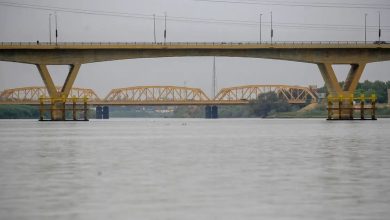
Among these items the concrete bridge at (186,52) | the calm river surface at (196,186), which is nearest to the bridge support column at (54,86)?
the concrete bridge at (186,52)

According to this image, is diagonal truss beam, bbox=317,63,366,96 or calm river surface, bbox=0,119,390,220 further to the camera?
diagonal truss beam, bbox=317,63,366,96

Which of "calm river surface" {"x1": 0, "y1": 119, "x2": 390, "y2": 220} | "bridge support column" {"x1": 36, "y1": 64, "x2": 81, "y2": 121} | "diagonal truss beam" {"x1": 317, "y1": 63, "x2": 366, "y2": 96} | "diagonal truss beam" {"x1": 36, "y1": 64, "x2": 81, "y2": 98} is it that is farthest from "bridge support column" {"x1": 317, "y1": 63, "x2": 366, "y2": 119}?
"calm river surface" {"x1": 0, "y1": 119, "x2": 390, "y2": 220}

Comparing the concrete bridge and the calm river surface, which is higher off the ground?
the concrete bridge

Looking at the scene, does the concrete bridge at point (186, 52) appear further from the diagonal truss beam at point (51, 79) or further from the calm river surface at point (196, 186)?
the calm river surface at point (196, 186)

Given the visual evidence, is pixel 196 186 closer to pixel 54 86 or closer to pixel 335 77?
pixel 335 77

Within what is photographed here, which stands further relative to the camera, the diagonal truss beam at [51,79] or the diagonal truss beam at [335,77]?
the diagonal truss beam at [335,77]

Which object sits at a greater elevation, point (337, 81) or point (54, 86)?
point (337, 81)

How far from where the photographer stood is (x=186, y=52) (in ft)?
456

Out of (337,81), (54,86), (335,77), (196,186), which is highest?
(335,77)

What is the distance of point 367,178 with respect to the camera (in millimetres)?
27594

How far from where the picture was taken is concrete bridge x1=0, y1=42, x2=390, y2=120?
5418 inches

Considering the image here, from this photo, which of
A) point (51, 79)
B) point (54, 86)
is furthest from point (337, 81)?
point (51, 79)

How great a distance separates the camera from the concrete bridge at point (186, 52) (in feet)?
452

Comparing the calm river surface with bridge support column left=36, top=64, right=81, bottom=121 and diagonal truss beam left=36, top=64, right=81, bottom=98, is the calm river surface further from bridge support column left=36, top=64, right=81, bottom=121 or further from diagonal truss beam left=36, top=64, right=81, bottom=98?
bridge support column left=36, top=64, right=81, bottom=121
